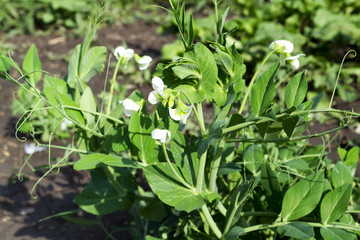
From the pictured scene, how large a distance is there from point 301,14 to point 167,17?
1.29 metres

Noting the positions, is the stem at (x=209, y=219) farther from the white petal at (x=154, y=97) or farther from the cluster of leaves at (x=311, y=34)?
the cluster of leaves at (x=311, y=34)

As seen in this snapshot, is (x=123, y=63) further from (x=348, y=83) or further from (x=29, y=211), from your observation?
(x=348, y=83)

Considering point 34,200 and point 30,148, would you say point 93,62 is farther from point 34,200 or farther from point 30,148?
point 30,148

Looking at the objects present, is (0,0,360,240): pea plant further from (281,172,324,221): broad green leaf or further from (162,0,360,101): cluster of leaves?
(162,0,360,101): cluster of leaves

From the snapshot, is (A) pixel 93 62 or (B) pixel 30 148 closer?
(A) pixel 93 62

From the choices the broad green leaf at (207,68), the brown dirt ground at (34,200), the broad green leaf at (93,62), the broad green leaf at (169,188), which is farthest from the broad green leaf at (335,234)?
the brown dirt ground at (34,200)

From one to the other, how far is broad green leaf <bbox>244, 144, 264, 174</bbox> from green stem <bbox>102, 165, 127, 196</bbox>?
365 mm

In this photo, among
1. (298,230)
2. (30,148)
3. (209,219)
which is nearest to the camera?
(298,230)

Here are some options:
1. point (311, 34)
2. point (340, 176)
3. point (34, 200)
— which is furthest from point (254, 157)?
point (311, 34)

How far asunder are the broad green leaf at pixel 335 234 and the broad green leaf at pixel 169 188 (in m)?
0.28

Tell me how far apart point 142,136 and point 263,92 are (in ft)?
0.96

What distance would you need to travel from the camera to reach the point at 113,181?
116cm

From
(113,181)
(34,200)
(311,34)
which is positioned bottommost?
→ (34,200)

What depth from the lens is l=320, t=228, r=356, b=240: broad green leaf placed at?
2.96ft
